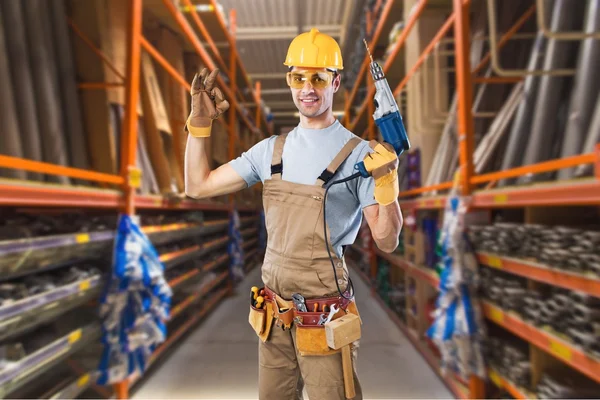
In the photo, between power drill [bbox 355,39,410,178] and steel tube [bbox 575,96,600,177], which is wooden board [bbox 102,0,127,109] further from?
steel tube [bbox 575,96,600,177]

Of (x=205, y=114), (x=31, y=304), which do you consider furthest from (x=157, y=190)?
(x=205, y=114)

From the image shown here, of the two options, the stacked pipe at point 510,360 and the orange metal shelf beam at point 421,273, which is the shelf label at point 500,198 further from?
the orange metal shelf beam at point 421,273

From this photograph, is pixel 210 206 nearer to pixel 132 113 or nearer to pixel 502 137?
pixel 132 113

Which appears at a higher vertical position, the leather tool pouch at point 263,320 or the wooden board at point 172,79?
the wooden board at point 172,79

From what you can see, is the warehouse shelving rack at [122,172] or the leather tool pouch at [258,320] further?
the warehouse shelving rack at [122,172]

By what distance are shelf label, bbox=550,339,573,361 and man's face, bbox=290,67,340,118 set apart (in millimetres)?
1721

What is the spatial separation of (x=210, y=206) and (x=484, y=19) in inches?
118

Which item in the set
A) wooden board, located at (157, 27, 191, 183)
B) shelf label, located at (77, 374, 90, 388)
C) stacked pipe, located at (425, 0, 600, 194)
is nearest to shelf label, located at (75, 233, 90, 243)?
wooden board, located at (157, 27, 191, 183)

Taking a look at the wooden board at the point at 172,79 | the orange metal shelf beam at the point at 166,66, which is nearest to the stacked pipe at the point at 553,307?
the wooden board at the point at 172,79

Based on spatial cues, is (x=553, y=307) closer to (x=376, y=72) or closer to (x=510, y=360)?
(x=510, y=360)

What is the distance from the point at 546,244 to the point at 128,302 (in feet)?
7.86

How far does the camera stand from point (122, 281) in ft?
8.06

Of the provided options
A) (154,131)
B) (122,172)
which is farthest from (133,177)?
(154,131)

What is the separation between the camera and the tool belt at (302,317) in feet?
2.33
